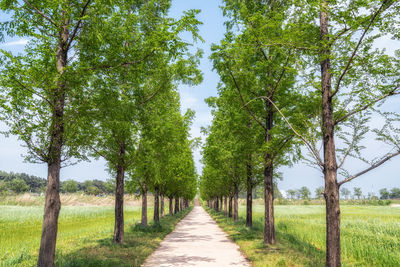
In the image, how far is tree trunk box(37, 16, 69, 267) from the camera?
6.02 meters

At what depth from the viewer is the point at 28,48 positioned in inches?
229

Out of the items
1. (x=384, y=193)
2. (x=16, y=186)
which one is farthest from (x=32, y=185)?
(x=384, y=193)

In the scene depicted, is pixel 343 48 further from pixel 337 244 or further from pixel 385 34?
pixel 337 244

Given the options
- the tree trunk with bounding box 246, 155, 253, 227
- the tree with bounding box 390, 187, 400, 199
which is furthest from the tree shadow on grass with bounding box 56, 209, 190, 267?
the tree with bounding box 390, 187, 400, 199

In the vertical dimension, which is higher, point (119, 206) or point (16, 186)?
point (119, 206)

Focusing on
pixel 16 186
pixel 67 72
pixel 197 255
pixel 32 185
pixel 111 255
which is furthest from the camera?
pixel 32 185

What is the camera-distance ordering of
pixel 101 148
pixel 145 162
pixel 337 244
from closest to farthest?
pixel 337 244
pixel 101 148
pixel 145 162

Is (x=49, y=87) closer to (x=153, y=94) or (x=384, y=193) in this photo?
(x=153, y=94)

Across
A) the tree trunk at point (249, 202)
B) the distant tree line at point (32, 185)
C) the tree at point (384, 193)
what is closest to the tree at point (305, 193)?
the tree at point (384, 193)

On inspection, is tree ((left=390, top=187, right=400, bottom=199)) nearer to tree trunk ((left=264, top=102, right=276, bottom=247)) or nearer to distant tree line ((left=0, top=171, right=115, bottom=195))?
distant tree line ((left=0, top=171, right=115, bottom=195))

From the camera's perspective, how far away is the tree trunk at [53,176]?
6.02m

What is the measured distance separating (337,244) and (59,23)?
8048 millimetres

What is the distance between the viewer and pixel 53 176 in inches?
252

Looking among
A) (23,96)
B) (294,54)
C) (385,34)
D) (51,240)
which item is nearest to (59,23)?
(23,96)
